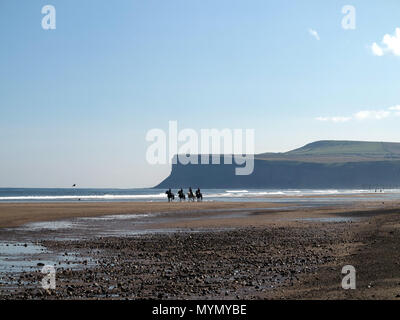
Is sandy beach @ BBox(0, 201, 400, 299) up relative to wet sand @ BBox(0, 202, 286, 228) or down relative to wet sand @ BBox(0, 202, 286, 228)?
up

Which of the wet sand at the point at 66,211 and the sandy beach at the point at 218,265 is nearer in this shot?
the sandy beach at the point at 218,265

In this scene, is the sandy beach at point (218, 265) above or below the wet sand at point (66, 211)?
above

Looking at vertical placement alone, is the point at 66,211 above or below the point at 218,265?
below

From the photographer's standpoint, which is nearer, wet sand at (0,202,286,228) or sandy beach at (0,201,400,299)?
sandy beach at (0,201,400,299)

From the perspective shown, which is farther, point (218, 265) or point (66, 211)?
point (66, 211)
